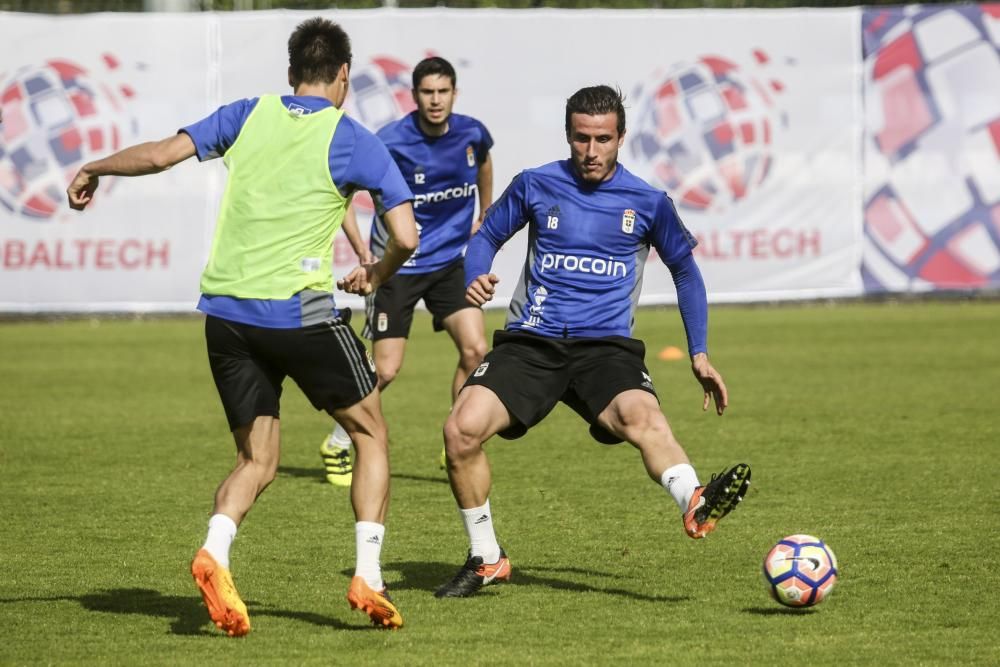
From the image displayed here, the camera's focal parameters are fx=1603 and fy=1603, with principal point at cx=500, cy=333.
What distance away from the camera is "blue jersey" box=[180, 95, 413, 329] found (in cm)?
554

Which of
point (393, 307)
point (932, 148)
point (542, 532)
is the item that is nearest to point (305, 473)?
point (393, 307)

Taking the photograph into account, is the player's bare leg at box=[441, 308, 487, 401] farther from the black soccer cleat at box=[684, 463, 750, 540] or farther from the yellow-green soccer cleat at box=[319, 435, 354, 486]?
the black soccer cleat at box=[684, 463, 750, 540]

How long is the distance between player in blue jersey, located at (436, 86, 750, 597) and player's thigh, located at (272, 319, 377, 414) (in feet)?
2.21

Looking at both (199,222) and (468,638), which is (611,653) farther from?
(199,222)

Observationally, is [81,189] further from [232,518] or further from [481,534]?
[481,534]

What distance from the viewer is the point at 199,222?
62.5 feet

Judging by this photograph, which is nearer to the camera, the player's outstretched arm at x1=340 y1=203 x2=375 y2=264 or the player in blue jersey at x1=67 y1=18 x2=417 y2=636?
the player in blue jersey at x1=67 y1=18 x2=417 y2=636

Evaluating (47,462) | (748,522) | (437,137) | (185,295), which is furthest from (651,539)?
(185,295)

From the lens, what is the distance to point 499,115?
64.4 feet

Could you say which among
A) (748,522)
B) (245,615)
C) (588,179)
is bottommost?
(748,522)

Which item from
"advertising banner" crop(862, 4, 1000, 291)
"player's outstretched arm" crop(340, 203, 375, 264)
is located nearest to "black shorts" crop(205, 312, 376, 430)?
"player's outstretched arm" crop(340, 203, 375, 264)

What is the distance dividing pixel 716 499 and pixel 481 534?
1045 mm

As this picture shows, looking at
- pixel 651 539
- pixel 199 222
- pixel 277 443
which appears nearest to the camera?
pixel 277 443

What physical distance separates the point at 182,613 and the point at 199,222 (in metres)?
13.5
